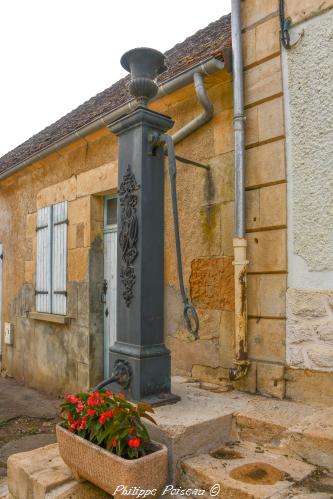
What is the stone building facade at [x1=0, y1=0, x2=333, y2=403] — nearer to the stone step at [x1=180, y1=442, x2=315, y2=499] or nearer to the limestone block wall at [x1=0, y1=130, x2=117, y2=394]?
the limestone block wall at [x1=0, y1=130, x2=117, y2=394]

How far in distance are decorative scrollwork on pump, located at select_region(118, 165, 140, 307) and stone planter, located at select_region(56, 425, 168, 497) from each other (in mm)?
935

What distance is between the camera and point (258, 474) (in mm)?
2152

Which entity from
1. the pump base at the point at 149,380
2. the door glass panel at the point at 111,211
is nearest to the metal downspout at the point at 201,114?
the door glass panel at the point at 111,211

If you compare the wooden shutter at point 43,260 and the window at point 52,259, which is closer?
the window at point 52,259

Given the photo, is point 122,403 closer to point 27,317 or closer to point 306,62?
point 306,62

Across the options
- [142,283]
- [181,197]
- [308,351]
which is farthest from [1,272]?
[308,351]

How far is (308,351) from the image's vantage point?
289 centimetres

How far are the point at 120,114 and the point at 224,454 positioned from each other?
337 centimetres

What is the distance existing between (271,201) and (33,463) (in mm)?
2303

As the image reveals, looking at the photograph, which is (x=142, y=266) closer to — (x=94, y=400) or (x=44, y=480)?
(x=94, y=400)

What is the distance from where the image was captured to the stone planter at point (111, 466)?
1.93 m

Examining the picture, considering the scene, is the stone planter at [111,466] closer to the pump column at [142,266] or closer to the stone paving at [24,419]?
the pump column at [142,266]

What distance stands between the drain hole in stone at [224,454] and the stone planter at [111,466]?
17.6 inches

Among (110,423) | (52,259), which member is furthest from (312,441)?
(52,259)
